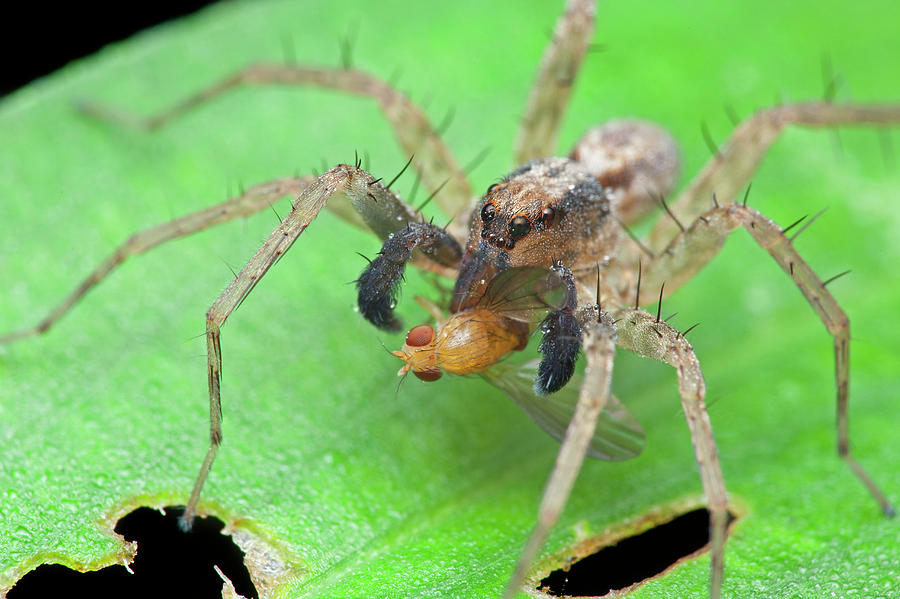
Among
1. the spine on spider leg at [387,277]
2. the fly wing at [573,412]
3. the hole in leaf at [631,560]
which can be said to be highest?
the spine on spider leg at [387,277]

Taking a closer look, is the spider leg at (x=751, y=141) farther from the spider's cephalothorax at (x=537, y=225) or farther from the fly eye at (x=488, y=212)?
the fly eye at (x=488, y=212)

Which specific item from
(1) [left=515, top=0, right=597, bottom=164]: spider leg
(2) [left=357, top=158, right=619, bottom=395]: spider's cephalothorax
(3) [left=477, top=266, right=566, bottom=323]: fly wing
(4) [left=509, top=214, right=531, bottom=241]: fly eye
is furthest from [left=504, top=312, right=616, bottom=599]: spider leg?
(1) [left=515, top=0, right=597, bottom=164]: spider leg

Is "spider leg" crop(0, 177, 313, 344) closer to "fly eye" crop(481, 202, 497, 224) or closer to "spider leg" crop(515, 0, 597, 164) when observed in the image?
"fly eye" crop(481, 202, 497, 224)

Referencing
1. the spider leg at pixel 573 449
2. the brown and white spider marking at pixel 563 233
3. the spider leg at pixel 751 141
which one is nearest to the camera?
the spider leg at pixel 573 449

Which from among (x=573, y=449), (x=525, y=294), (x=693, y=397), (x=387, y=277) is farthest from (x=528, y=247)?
(x=573, y=449)

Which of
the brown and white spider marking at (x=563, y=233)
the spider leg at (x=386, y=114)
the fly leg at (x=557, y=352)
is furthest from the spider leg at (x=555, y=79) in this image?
the fly leg at (x=557, y=352)

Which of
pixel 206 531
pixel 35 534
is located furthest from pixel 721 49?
pixel 35 534

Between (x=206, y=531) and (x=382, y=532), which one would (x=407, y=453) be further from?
(x=206, y=531)
